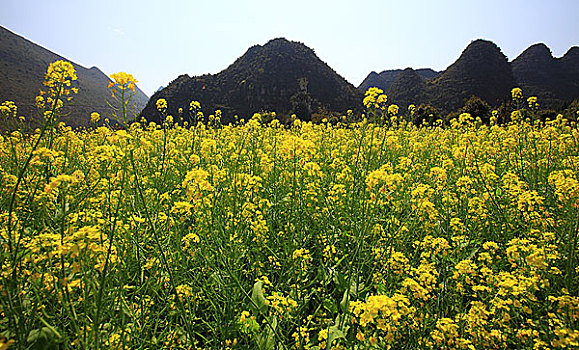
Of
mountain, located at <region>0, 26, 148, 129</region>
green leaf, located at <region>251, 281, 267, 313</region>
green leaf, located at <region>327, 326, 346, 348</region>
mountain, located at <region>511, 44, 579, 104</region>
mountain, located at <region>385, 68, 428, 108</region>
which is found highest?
mountain, located at <region>511, 44, 579, 104</region>

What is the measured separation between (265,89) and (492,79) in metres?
33.0

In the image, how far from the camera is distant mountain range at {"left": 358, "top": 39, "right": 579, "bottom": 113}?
124 ft

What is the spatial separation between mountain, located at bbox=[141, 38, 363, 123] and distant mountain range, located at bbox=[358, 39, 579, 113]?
9.17 m

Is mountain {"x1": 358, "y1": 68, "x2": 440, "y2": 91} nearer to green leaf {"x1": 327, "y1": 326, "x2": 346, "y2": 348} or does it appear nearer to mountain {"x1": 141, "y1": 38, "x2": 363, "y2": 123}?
mountain {"x1": 141, "y1": 38, "x2": 363, "y2": 123}

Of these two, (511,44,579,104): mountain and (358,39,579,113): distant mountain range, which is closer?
(358,39,579,113): distant mountain range

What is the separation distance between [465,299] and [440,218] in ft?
3.24

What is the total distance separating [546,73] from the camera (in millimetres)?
45219


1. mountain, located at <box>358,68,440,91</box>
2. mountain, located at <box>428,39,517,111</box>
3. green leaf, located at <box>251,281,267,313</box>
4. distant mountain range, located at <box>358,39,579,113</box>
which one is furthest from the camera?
mountain, located at <box>358,68,440,91</box>

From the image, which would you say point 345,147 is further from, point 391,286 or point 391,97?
point 391,97

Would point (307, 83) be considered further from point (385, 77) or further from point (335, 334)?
point (335, 334)

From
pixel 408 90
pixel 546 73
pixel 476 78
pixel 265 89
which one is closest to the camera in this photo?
pixel 265 89

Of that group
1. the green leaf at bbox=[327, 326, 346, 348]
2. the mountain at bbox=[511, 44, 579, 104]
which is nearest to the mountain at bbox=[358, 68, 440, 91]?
the mountain at bbox=[511, 44, 579, 104]

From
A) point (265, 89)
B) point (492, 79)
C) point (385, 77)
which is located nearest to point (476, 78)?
point (492, 79)

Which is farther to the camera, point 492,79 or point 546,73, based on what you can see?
point 546,73
